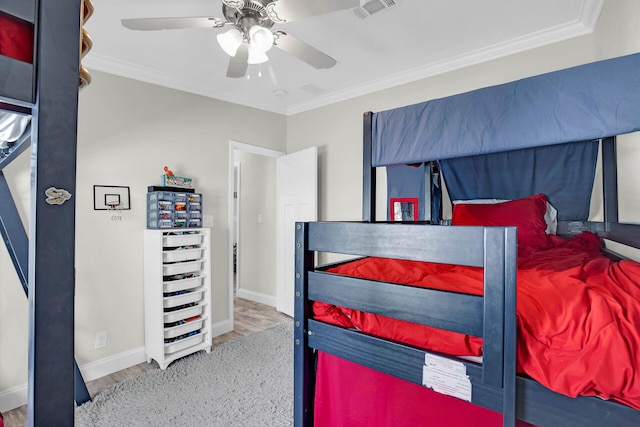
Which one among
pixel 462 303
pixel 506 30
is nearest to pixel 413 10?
pixel 506 30

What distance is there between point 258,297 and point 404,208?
2.50 meters

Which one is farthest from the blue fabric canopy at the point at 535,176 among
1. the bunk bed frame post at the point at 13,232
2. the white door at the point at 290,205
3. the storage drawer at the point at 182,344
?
the bunk bed frame post at the point at 13,232

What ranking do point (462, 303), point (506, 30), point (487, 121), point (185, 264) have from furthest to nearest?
point (185, 264) < point (506, 30) < point (487, 121) < point (462, 303)

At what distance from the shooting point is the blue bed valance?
1.10 m

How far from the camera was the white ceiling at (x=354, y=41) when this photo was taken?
2027mm

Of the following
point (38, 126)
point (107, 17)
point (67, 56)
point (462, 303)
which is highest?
point (107, 17)

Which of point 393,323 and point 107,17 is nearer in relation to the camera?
point 393,323

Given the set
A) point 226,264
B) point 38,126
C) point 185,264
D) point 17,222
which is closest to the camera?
point 38,126

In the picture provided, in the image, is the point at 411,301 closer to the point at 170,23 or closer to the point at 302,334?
the point at 302,334

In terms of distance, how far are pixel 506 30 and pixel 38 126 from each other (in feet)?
9.14

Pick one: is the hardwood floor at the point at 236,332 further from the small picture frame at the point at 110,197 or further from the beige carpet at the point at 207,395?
the small picture frame at the point at 110,197

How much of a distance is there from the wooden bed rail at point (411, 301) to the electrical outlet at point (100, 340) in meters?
2.08

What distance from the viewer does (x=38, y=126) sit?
24.1 inches

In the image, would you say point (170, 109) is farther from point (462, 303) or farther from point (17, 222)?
point (462, 303)
